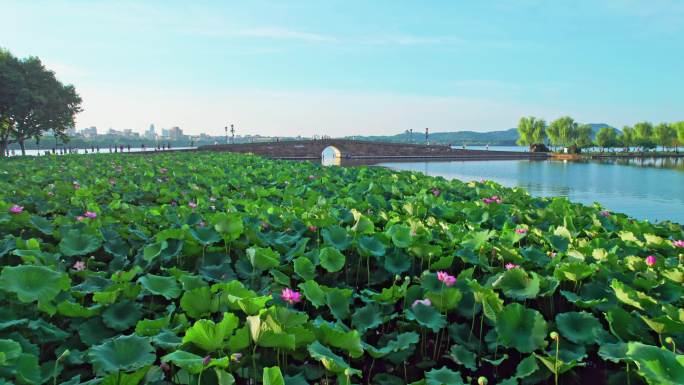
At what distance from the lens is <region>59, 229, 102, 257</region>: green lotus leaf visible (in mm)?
3139

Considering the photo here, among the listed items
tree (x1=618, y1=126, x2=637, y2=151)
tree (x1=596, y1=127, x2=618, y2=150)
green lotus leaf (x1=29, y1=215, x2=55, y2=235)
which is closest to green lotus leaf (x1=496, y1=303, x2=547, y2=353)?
green lotus leaf (x1=29, y1=215, x2=55, y2=235)

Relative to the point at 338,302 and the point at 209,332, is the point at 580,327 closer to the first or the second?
the point at 338,302

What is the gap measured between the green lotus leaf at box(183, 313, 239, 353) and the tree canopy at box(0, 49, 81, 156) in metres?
38.4

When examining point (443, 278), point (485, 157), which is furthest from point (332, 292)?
point (485, 157)

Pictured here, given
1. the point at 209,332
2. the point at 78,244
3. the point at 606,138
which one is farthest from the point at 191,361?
the point at 606,138

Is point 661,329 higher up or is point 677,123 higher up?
point 677,123

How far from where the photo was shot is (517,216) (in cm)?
512

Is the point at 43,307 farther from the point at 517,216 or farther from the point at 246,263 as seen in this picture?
the point at 517,216

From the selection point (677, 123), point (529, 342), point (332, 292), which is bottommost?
point (529, 342)

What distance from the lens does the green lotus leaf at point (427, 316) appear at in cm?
210

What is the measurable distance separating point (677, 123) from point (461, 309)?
102 meters

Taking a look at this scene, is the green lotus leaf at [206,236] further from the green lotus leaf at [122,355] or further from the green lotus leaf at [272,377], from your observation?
the green lotus leaf at [272,377]

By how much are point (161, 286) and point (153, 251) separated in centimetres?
64

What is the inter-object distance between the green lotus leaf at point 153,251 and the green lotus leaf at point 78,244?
0.54 m
